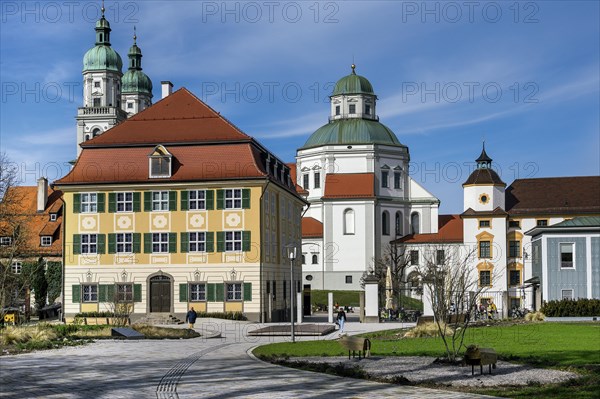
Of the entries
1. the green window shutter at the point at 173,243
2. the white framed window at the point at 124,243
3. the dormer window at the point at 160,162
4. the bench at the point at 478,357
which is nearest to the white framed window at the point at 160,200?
the dormer window at the point at 160,162

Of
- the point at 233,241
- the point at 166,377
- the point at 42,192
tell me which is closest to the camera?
the point at 166,377

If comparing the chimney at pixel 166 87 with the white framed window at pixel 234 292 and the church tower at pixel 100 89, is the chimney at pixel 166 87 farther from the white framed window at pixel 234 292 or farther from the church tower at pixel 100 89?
the church tower at pixel 100 89

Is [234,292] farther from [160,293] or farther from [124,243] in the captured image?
[124,243]

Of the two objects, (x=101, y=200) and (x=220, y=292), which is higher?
(x=101, y=200)

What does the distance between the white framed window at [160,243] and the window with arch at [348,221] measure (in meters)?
43.8

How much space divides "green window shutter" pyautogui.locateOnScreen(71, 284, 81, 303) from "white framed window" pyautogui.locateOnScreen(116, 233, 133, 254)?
10.1 ft

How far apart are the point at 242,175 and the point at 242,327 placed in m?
9.21

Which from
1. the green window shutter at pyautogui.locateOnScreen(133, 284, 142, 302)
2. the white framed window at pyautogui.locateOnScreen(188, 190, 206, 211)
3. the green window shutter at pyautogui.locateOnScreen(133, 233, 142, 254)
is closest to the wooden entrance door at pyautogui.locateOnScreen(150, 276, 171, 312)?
the green window shutter at pyautogui.locateOnScreen(133, 284, 142, 302)

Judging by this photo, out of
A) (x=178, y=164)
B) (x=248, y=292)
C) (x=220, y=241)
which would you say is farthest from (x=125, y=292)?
(x=178, y=164)

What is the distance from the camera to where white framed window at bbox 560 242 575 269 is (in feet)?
191

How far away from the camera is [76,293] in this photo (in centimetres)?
4925

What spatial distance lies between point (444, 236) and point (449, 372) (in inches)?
2765

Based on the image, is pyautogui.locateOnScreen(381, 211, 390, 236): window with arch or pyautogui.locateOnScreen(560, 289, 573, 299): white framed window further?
pyautogui.locateOnScreen(381, 211, 390, 236): window with arch

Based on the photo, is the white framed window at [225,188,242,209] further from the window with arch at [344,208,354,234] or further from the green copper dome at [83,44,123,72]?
the green copper dome at [83,44,123,72]
